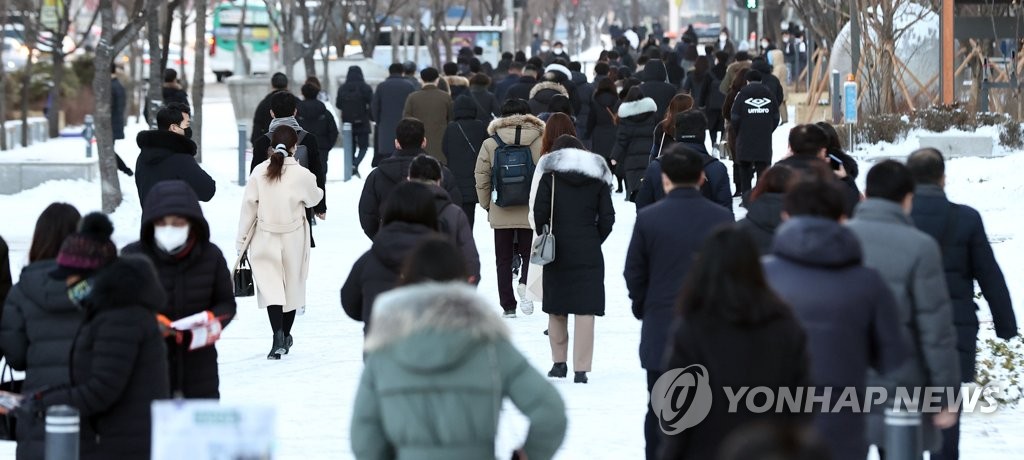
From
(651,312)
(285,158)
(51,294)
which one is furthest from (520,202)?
(51,294)

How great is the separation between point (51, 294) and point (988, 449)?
4.31 meters

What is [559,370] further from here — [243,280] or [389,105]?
[389,105]

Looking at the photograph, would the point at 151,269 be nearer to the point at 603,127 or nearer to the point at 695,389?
the point at 695,389

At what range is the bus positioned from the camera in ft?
205

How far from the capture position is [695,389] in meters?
5.28

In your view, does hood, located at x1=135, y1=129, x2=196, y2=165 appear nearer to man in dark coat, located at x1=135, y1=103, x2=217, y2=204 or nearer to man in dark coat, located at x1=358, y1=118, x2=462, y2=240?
man in dark coat, located at x1=135, y1=103, x2=217, y2=204

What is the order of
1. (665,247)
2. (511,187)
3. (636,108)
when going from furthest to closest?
(636,108) → (511,187) → (665,247)

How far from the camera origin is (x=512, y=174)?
12.4 m

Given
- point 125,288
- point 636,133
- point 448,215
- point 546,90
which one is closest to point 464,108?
point 636,133

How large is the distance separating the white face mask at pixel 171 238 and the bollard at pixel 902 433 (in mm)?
2569

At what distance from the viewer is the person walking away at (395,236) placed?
6.79m

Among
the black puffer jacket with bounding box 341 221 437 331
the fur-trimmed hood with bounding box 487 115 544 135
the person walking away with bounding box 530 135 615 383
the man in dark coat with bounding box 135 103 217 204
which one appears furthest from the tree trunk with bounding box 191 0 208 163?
the black puffer jacket with bounding box 341 221 437 331

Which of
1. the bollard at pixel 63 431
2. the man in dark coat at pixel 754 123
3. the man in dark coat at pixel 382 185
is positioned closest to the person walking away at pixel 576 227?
the man in dark coat at pixel 382 185

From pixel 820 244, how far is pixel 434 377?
1257 millimetres
